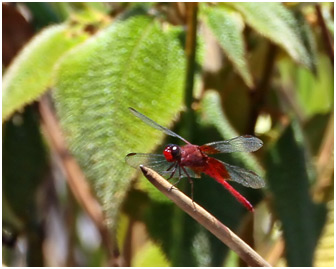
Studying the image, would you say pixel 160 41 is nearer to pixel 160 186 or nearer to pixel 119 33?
pixel 119 33

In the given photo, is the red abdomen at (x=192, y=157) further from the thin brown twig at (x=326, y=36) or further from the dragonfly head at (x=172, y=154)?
the thin brown twig at (x=326, y=36)

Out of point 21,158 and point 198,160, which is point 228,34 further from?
point 21,158

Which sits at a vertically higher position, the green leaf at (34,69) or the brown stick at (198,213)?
the green leaf at (34,69)

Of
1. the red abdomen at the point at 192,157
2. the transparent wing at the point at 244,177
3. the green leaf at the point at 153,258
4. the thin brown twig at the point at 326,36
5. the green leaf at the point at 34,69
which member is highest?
the green leaf at the point at 34,69

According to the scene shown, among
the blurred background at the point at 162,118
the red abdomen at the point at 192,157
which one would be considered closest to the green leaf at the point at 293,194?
the blurred background at the point at 162,118

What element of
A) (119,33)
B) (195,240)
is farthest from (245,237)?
(119,33)

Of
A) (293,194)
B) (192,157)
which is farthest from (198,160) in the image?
(293,194)

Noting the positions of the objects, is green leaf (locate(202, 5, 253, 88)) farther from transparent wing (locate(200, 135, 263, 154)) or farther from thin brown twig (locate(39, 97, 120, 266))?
thin brown twig (locate(39, 97, 120, 266))
